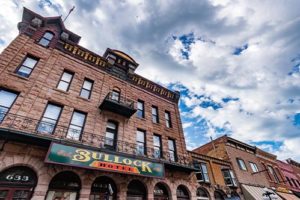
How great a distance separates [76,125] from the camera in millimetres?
11172

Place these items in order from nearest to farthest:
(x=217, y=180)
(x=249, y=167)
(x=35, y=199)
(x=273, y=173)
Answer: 1. (x=35, y=199)
2. (x=217, y=180)
3. (x=249, y=167)
4. (x=273, y=173)

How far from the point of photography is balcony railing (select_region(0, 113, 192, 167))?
28.8 feet

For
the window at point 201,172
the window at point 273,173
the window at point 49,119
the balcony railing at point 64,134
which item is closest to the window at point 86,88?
the window at point 49,119

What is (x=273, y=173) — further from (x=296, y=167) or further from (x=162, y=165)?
(x=162, y=165)

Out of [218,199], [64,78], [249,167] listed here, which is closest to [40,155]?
[64,78]

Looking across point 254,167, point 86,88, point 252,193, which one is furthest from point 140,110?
point 254,167

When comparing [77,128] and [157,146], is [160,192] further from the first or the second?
[77,128]

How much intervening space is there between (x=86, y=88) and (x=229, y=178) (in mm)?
15769

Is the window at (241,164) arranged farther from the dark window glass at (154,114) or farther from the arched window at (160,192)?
the arched window at (160,192)

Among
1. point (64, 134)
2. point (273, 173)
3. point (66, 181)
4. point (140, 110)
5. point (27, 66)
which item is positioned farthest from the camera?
point (273, 173)

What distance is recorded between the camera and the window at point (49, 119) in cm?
976

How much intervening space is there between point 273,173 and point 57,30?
32.1 metres

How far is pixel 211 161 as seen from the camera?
17016mm

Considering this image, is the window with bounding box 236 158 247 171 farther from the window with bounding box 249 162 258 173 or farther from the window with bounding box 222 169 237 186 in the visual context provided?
the window with bounding box 222 169 237 186
